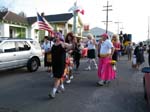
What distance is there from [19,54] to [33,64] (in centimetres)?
113

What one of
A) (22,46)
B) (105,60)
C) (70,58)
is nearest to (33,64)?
(22,46)

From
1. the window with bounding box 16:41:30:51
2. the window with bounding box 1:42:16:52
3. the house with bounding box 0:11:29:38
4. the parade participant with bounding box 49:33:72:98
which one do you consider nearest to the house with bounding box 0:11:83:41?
the house with bounding box 0:11:29:38

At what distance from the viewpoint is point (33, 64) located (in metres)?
12.8

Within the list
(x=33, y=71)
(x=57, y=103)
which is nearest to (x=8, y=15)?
(x=33, y=71)

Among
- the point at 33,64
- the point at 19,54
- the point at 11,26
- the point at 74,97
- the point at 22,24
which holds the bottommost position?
the point at 74,97

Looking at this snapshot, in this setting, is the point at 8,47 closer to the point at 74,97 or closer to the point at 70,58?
the point at 70,58

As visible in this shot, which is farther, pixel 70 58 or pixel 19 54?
pixel 19 54

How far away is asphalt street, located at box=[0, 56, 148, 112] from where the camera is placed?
642 cm

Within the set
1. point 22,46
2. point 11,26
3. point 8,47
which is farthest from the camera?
point 11,26

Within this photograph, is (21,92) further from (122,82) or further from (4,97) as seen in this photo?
(122,82)

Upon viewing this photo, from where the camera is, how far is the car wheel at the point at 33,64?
41.3ft

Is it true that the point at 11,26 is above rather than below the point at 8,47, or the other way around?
above

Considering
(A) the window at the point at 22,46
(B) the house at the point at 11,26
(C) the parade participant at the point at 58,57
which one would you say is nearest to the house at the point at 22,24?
(B) the house at the point at 11,26

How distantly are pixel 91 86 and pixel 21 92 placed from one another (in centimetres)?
241
